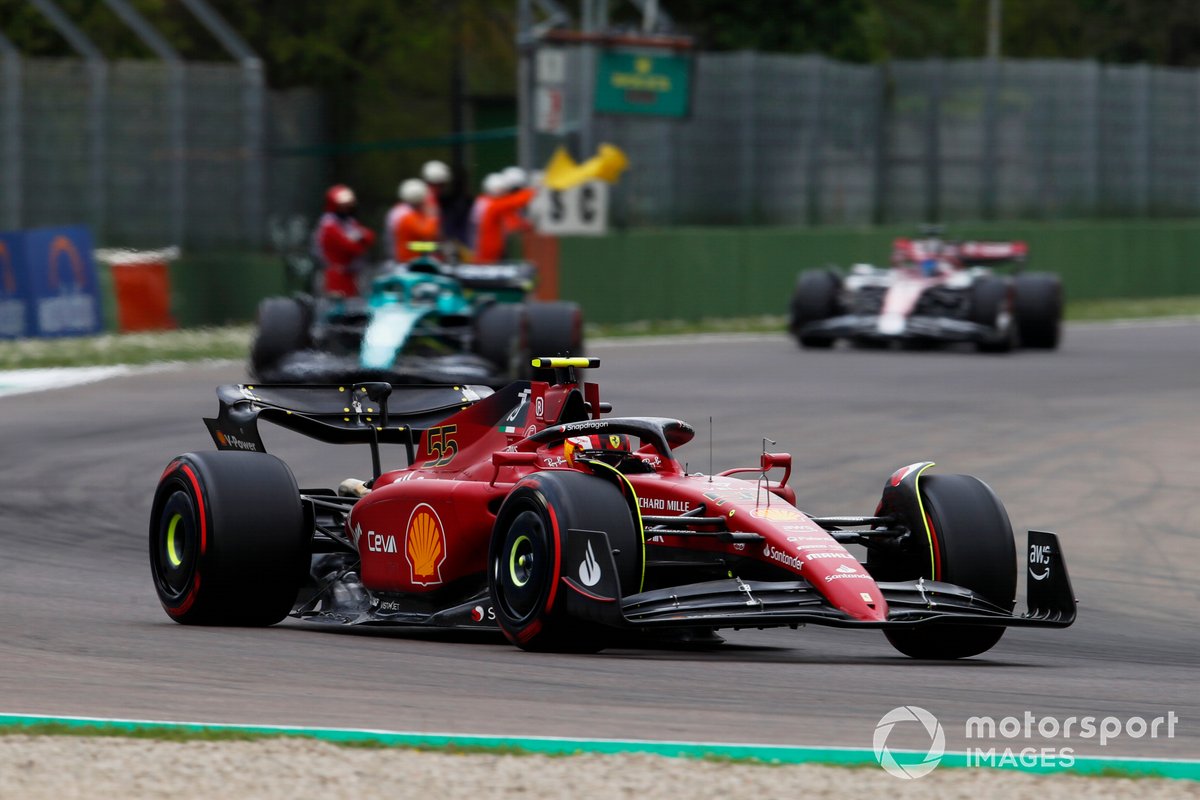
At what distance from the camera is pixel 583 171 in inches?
1118

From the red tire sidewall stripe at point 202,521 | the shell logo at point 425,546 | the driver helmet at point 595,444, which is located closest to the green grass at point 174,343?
the red tire sidewall stripe at point 202,521

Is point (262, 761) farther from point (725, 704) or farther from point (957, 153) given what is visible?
point (957, 153)

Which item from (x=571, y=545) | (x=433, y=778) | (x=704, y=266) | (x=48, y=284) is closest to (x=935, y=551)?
(x=571, y=545)

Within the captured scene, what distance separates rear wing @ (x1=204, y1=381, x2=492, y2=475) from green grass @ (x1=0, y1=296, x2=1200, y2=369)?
1304 centimetres

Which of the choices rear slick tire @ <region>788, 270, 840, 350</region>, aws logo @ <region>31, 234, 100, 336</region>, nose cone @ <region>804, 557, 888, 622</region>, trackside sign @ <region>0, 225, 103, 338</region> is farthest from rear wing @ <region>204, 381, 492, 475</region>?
rear slick tire @ <region>788, 270, 840, 350</region>

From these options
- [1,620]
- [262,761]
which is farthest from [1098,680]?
[1,620]

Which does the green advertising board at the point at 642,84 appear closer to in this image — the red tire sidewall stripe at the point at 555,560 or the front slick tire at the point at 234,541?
the front slick tire at the point at 234,541

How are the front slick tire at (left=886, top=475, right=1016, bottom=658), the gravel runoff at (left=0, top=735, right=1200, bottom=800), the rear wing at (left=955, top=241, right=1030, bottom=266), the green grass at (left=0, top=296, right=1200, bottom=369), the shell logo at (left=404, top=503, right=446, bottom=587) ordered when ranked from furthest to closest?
the rear wing at (left=955, top=241, right=1030, bottom=266) < the green grass at (left=0, top=296, right=1200, bottom=369) < the shell logo at (left=404, top=503, right=446, bottom=587) < the front slick tire at (left=886, top=475, right=1016, bottom=658) < the gravel runoff at (left=0, top=735, right=1200, bottom=800)

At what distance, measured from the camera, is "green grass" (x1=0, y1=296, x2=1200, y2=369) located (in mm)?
23500

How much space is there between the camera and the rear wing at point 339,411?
384 inches

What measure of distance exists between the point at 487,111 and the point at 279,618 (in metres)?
29.1

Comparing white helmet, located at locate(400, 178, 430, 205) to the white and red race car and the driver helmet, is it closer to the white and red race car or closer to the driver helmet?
the white and red race car

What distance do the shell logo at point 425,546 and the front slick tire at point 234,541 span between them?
0.46 m

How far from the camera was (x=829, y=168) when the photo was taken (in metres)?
35.5
